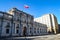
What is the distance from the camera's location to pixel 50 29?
59.6 m

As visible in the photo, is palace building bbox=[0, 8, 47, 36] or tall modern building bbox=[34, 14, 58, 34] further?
tall modern building bbox=[34, 14, 58, 34]

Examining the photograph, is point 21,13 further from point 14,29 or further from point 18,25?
point 14,29

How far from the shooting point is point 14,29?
29375mm

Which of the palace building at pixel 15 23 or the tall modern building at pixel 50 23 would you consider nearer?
the palace building at pixel 15 23

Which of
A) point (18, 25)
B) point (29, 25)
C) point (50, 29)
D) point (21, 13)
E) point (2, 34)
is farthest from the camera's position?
point (50, 29)

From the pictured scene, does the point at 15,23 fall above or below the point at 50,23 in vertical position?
below

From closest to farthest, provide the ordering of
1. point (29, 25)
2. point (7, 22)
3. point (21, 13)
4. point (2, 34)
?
point (2, 34), point (7, 22), point (21, 13), point (29, 25)

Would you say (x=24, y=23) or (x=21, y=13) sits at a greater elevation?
(x=21, y=13)

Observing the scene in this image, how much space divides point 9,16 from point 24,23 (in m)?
8.54

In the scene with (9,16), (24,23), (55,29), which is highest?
(9,16)

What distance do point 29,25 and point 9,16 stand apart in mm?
12269

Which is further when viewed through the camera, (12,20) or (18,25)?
(18,25)

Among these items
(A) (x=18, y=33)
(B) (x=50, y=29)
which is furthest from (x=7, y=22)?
(B) (x=50, y=29)

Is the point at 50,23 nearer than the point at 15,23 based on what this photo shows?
No
